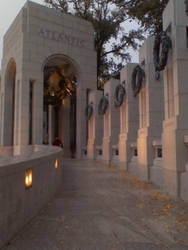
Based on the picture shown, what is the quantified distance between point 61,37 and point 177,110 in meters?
16.3

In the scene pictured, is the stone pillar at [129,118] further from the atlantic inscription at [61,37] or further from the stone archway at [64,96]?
the stone archway at [64,96]

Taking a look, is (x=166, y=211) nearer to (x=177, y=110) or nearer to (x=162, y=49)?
(x=177, y=110)

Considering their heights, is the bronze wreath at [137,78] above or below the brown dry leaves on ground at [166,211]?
above

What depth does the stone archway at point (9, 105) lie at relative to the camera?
81.9 feet

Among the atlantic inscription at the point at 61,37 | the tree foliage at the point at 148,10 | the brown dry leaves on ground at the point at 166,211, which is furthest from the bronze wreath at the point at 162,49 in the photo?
the atlantic inscription at the point at 61,37

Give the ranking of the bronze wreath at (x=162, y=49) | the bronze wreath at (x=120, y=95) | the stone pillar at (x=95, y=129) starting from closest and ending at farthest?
1. the bronze wreath at (x=162, y=49)
2. the bronze wreath at (x=120, y=95)
3. the stone pillar at (x=95, y=129)

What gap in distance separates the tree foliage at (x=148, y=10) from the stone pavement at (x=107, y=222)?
12.4m

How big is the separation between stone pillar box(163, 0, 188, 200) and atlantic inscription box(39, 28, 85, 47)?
1452 cm

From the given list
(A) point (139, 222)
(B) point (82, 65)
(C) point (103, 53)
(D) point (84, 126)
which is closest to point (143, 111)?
(A) point (139, 222)

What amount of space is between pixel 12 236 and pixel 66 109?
23472 millimetres

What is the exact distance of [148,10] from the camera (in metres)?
16.9

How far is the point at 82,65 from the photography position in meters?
22.5

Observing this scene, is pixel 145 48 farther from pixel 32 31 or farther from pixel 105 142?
pixel 32 31

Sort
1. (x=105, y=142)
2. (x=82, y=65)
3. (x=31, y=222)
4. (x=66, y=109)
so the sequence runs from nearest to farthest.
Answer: (x=31, y=222) < (x=105, y=142) < (x=82, y=65) < (x=66, y=109)
